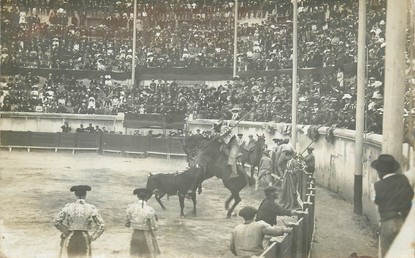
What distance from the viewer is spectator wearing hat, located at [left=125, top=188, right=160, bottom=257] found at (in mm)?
5117

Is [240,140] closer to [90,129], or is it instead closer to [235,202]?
[235,202]

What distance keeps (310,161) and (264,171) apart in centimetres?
68

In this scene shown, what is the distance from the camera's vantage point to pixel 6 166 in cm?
676

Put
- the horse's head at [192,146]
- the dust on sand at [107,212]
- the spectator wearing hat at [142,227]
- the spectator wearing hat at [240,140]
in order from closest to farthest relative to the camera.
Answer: the spectator wearing hat at [142,227] → the dust on sand at [107,212] → the horse's head at [192,146] → the spectator wearing hat at [240,140]

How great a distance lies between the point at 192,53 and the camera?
8352 millimetres

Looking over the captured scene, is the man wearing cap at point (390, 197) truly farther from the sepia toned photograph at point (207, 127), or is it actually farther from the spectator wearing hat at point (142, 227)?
the spectator wearing hat at point (142, 227)

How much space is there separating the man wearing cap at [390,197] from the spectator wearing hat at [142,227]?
198cm

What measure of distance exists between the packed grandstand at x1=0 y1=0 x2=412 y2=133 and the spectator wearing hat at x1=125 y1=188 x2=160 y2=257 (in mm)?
2386

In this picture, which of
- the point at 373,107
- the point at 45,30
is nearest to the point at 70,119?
the point at 45,30

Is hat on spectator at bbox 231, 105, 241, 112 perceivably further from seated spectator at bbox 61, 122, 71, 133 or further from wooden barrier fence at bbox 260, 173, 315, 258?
seated spectator at bbox 61, 122, 71, 133

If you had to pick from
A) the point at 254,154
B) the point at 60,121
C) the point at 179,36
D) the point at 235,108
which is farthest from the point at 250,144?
the point at 60,121

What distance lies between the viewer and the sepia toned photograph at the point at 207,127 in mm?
4977

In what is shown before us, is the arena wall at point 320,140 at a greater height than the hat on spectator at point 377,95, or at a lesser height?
lesser

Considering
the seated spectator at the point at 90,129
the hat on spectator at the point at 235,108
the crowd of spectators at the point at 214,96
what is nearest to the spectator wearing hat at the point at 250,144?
the crowd of spectators at the point at 214,96
